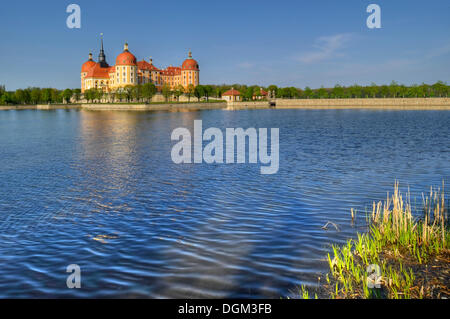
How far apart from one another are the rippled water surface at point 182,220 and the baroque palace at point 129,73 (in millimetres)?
138198

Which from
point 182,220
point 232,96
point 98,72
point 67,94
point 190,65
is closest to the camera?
point 182,220

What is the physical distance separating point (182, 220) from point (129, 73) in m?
157

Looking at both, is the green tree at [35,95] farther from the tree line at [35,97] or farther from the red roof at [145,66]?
the red roof at [145,66]

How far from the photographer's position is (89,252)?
29.0 feet

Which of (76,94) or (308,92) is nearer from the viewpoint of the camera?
(76,94)

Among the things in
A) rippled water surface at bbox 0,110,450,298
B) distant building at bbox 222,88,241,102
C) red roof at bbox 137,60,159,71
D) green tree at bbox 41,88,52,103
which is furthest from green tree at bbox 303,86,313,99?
rippled water surface at bbox 0,110,450,298

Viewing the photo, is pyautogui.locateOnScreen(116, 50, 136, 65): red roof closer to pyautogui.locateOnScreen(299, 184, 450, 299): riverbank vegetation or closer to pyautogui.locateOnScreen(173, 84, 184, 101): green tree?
pyautogui.locateOnScreen(173, 84, 184, 101): green tree

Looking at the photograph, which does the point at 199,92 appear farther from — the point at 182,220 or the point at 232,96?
the point at 182,220

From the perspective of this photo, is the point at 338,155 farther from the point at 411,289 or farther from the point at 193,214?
the point at 411,289

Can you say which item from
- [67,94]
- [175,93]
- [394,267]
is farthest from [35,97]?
[394,267]

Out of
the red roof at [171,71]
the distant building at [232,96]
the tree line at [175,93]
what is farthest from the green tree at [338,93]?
the red roof at [171,71]

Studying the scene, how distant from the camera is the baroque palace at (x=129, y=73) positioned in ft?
524

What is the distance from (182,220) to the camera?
11.3 meters
